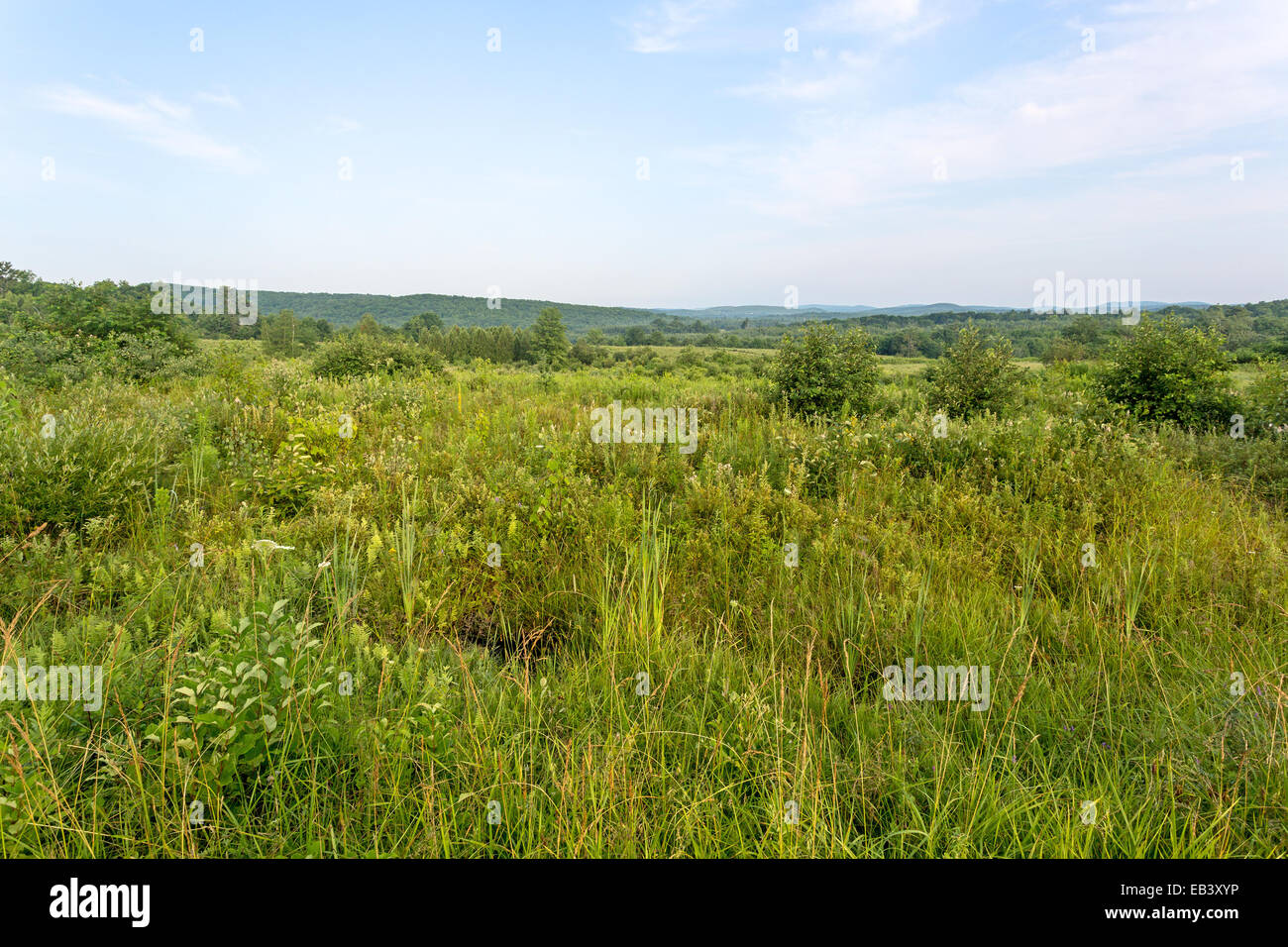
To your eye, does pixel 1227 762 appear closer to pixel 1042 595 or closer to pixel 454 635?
pixel 1042 595

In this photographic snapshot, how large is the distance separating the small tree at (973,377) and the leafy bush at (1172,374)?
5.52 feet

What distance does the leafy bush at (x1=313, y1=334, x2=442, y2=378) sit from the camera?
49.2 feet

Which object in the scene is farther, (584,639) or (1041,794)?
(584,639)

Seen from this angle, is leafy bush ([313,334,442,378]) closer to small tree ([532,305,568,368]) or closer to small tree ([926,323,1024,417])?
small tree ([926,323,1024,417])

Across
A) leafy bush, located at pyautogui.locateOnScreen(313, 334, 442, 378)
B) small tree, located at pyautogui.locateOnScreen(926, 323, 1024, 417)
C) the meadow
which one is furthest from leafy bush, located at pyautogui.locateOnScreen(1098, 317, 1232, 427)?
leafy bush, located at pyautogui.locateOnScreen(313, 334, 442, 378)

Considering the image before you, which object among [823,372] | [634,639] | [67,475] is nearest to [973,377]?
[823,372]

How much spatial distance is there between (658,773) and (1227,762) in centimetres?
217

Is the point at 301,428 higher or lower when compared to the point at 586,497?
higher

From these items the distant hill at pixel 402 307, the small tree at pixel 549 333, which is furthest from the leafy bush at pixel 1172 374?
the distant hill at pixel 402 307

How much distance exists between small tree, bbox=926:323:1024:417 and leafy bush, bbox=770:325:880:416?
4.49 feet

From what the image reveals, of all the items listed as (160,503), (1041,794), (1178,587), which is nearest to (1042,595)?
(1178,587)

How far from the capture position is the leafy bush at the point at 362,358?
15.0 metres

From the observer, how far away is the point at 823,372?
34.8 feet

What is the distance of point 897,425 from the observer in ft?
23.5
